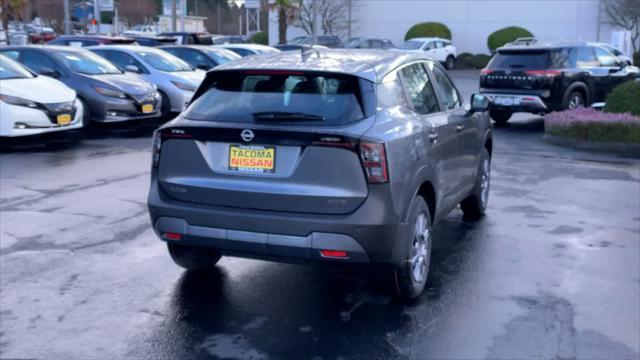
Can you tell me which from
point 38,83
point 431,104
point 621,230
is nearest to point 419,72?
point 431,104

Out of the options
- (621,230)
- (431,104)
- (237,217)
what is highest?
(431,104)

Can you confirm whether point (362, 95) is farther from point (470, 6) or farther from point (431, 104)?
point (470, 6)

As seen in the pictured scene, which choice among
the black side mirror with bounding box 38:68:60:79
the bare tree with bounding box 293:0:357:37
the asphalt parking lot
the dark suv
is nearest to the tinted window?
the dark suv

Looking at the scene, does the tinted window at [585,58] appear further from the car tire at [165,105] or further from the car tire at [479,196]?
the car tire at [479,196]

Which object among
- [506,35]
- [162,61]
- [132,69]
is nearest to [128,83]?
[132,69]

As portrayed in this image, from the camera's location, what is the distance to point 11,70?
12.7 metres

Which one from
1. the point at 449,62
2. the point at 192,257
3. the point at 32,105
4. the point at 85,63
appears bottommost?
the point at 449,62

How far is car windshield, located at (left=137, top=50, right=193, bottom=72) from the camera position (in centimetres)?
1686

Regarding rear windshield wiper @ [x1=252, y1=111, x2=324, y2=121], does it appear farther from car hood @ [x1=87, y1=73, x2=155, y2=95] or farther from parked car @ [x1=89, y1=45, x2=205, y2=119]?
parked car @ [x1=89, y1=45, x2=205, y2=119]

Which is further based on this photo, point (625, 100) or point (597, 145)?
point (625, 100)

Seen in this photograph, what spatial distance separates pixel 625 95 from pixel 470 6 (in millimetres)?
32914

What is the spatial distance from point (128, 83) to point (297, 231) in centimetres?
1064

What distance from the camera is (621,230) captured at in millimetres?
7598

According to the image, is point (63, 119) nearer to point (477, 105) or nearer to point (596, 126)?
point (477, 105)
